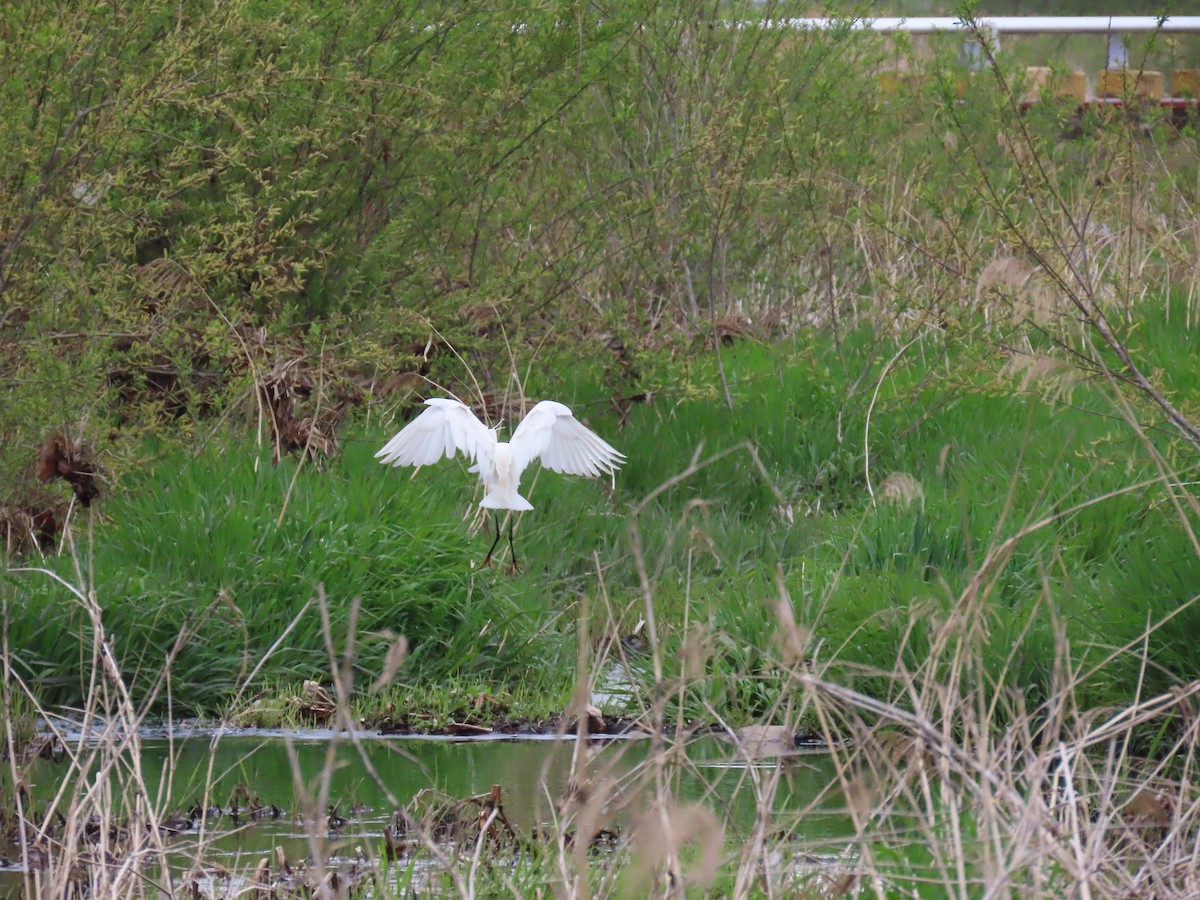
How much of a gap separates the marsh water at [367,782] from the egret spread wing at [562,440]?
1149mm

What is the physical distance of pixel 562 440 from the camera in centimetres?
634

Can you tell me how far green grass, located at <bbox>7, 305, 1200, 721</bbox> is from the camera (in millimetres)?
5004

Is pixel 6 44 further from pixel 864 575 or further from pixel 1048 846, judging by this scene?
pixel 1048 846

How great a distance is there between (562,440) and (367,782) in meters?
1.96

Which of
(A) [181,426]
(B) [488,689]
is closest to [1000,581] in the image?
(B) [488,689]

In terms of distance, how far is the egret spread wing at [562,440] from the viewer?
5941mm

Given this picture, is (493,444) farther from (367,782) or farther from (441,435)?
(367,782)

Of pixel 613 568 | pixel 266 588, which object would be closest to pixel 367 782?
pixel 266 588

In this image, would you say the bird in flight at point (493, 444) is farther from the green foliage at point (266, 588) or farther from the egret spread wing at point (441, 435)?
the green foliage at point (266, 588)

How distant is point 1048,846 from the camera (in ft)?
8.22

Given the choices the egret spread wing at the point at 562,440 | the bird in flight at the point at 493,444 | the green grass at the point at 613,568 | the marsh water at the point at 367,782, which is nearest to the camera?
the marsh water at the point at 367,782

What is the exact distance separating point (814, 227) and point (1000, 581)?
3193mm

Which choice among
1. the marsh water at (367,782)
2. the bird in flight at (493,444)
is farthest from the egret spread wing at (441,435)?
the marsh water at (367,782)

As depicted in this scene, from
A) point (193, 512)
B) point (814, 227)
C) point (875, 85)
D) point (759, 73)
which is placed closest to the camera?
point (193, 512)
